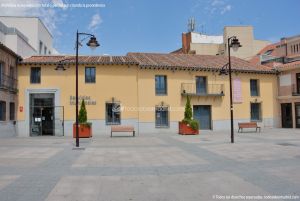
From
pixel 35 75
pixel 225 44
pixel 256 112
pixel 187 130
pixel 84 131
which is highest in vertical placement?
pixel 225 44

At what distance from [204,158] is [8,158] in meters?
7.53

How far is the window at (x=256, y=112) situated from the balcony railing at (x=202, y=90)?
13.2ft

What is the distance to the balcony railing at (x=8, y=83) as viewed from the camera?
20109 millimetres

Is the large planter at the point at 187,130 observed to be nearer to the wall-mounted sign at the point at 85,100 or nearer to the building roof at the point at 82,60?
the building roof at the point at 82,60

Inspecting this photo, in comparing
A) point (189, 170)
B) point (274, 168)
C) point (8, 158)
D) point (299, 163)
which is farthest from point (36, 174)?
point (299, 163)

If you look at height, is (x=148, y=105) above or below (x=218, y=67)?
below

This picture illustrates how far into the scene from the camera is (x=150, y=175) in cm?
870

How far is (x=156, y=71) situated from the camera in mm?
25203

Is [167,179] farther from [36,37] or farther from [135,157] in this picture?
[36,37]

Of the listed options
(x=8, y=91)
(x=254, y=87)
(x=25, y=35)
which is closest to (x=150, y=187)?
(x=8, y=91)

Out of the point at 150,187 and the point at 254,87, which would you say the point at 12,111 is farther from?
the point at 254,87

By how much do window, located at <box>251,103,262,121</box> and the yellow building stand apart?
0.09 metres

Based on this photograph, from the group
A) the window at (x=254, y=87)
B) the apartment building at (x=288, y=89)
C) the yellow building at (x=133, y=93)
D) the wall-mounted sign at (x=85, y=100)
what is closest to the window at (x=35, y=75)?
the yellow building at (x=133, y=93)

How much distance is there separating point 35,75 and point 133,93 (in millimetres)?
7729
